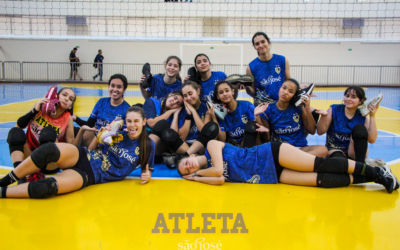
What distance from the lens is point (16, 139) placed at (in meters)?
3.25

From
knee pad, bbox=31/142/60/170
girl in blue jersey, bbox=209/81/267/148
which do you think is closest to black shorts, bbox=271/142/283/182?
girl in blue jersey, bbox=209/81/267/148

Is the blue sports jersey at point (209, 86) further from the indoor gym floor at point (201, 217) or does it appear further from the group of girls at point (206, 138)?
the indoor gym floor at point (201, 217)

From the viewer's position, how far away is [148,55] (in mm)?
18484

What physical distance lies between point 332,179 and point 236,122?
133 centimetres

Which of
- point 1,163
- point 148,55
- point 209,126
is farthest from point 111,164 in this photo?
point 148,55

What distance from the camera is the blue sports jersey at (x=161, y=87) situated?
4.59 meters

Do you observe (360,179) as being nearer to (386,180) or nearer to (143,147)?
(386,180)

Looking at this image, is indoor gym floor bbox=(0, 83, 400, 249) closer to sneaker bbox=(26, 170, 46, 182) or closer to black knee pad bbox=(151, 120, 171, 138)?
sneaker bbox=(26, 170, 46, 182)

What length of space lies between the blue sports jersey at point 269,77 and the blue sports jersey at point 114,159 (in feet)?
6.77

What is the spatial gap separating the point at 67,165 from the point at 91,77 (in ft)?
56.0

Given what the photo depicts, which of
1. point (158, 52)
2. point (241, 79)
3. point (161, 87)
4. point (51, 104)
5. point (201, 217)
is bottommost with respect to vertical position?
point (201, 217)

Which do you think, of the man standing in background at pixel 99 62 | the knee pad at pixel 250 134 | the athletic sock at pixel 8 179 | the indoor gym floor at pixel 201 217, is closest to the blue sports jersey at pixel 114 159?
the indoor gym floor at pixel 201 217

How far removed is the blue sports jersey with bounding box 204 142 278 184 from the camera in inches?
121

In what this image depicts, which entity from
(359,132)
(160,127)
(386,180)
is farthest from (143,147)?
(386,180)
